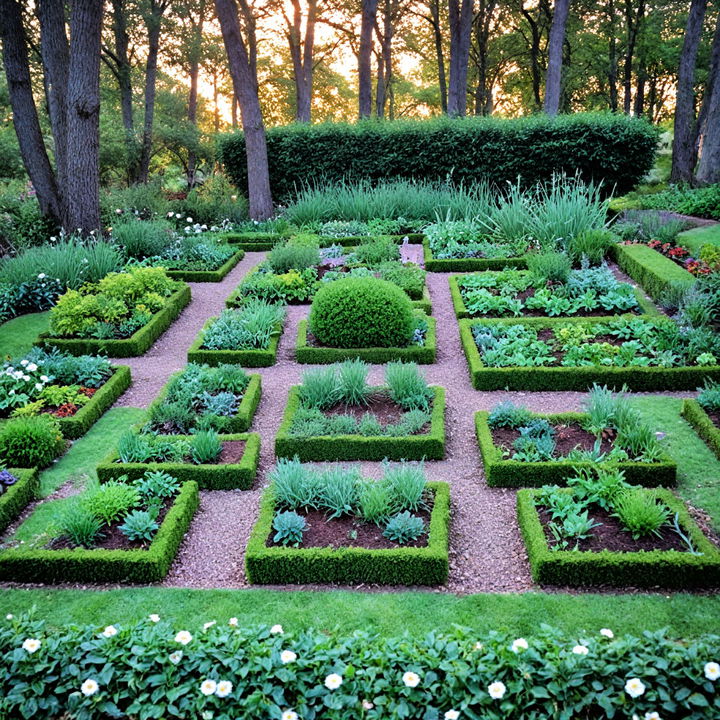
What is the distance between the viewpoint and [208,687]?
148 inches

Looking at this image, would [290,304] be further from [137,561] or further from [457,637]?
[457,637]

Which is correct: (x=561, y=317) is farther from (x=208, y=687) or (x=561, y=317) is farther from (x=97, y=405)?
(x=208, y=687)

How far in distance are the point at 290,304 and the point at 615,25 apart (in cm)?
2424

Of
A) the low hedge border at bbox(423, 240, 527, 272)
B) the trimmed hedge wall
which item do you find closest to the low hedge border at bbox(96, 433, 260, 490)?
the low hedge border at bbox(423, 240, 527, 272)

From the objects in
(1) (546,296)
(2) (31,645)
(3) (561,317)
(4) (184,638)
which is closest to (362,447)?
(4) (184,638)

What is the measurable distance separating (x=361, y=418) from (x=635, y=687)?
13.8 ft

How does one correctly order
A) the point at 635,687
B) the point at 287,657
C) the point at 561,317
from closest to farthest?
the point at 635,687 < the point at 287,657 < the point at 561,317

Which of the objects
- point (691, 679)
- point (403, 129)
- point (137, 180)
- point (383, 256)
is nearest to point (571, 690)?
point (691, 679)

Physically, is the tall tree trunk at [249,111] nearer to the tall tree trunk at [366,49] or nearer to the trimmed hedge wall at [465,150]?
the trimmed hedge wall at [465,150]

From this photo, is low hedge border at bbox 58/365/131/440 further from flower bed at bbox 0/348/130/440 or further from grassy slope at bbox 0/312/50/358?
grassy slope at bbox 0/312/50/358

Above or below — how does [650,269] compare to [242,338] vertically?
above

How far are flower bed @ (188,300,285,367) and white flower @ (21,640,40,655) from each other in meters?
5.37

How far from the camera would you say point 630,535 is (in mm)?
5473

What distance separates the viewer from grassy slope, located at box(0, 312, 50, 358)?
9734mm
